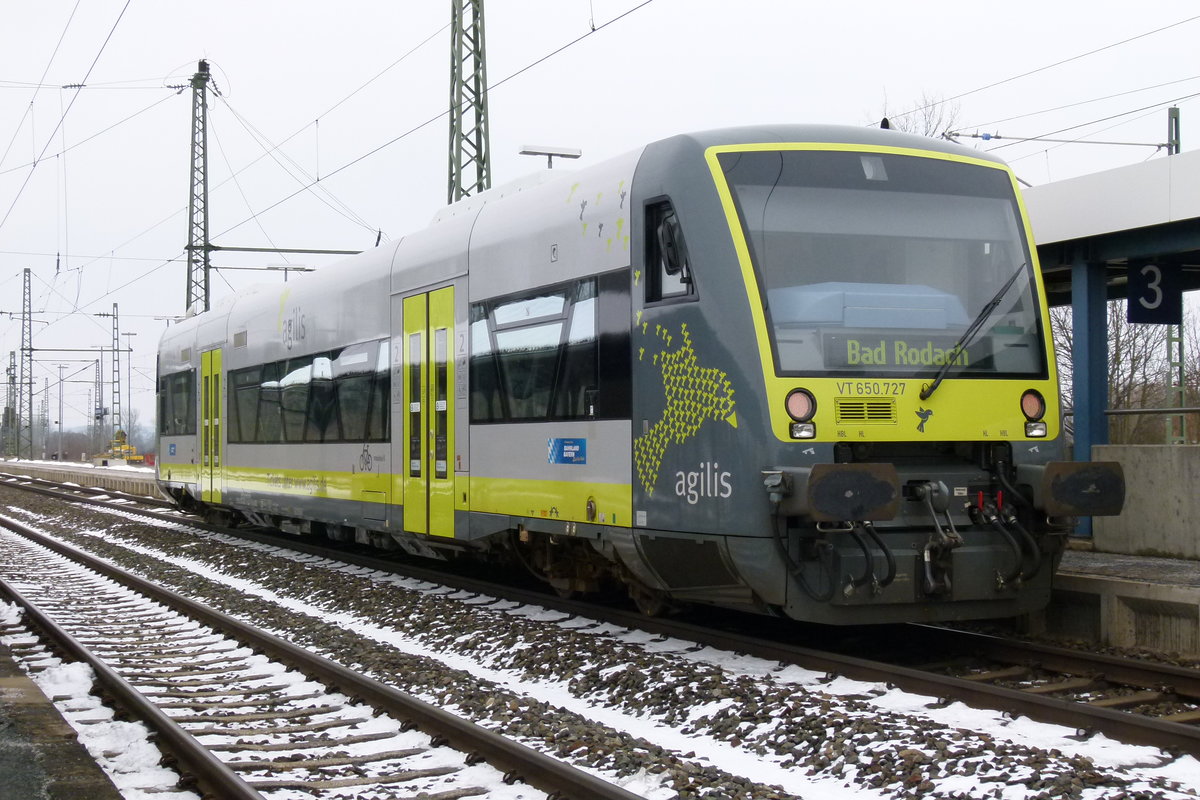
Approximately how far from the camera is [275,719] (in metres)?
6.95

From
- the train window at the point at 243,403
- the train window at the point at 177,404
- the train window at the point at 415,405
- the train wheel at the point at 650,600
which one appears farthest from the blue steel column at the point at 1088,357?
the train window at the point at 177,404

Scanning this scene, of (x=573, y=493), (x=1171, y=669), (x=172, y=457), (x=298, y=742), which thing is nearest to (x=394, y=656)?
(x=573, y=493)

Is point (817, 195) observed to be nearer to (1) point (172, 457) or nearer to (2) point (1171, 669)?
(2) point (1171, 669)

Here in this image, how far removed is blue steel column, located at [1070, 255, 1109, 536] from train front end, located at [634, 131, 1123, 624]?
2846 mm

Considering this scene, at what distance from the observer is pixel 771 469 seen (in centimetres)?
736

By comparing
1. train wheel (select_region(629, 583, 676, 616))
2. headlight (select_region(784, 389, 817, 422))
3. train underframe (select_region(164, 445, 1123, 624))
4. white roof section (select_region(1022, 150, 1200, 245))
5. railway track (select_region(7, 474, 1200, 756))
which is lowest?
railway track (select_region(7, 474, 1200, 756))

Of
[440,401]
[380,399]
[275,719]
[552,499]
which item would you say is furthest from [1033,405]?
[380,399]

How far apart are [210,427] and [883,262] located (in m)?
13.0

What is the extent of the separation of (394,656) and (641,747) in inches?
122

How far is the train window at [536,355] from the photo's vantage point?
9070 millimetres

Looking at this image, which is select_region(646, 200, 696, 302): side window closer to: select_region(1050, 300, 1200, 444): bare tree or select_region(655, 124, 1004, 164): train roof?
select_region(655, 124, 1004, 164): train roof

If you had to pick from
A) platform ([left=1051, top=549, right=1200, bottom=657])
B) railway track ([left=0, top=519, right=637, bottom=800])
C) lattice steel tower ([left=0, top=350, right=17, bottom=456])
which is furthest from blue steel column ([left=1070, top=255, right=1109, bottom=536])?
lattice steel tower ([left=0, top=350, right=17, bottom=456])

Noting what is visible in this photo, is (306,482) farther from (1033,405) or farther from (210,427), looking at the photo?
(1033,405)

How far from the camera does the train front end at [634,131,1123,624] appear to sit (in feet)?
24.4
